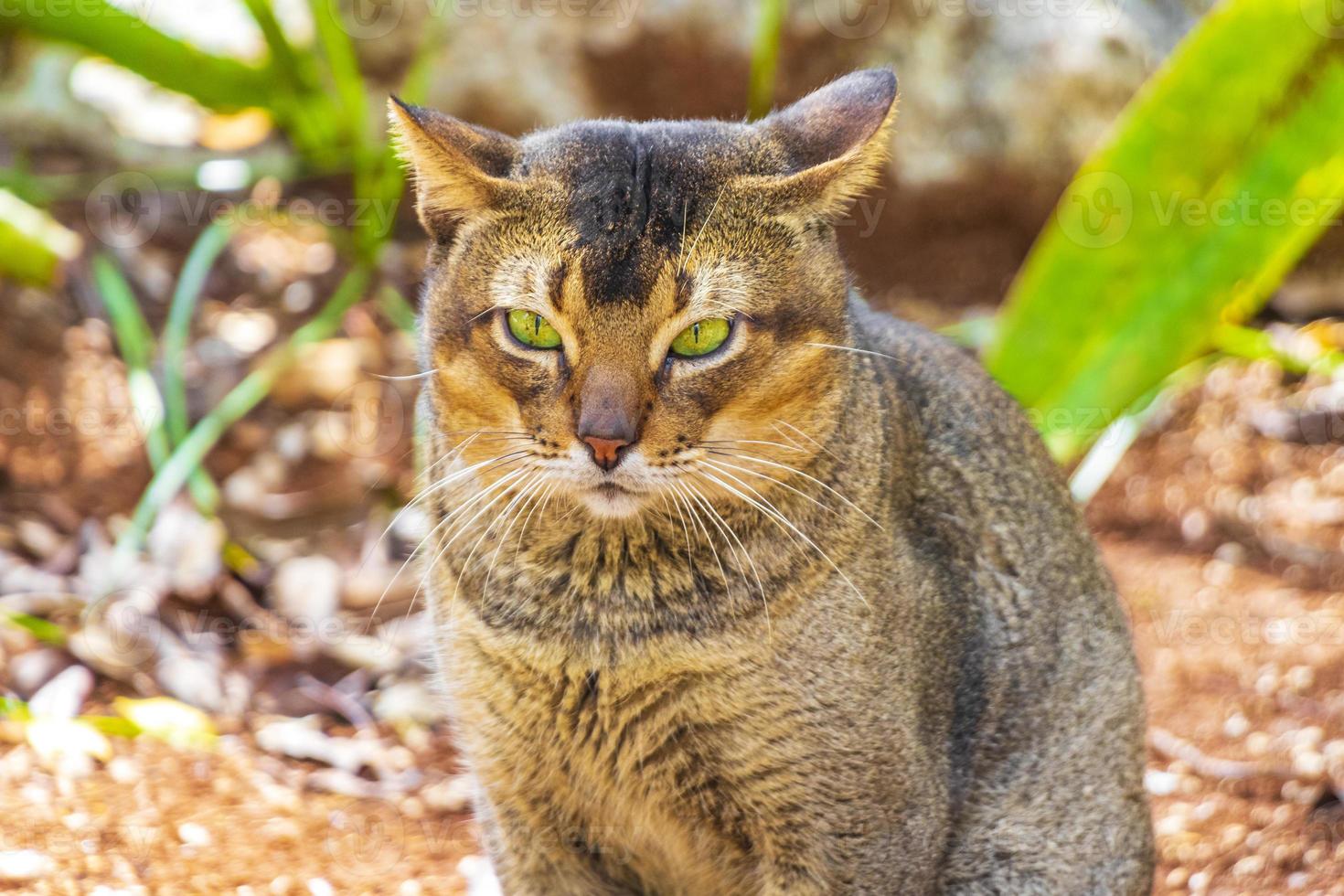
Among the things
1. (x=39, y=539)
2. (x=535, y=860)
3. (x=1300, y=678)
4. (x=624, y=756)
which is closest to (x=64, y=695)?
(x=39, y=539)

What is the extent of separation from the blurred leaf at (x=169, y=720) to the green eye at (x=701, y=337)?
2420 millimetres

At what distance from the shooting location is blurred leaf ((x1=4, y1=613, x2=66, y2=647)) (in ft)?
14.3

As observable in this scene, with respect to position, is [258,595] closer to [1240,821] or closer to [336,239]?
[336,239]

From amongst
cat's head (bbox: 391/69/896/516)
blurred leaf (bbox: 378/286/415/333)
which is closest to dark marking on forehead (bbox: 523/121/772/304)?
cat's head (bbox: 391/69/896/516)

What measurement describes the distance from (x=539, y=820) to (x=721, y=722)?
22.0 inches

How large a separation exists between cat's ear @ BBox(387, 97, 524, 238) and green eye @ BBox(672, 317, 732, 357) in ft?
1.47

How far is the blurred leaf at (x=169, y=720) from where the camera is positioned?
4.18 meters

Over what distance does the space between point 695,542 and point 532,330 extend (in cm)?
55

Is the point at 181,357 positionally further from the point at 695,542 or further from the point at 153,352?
the point at 695,542

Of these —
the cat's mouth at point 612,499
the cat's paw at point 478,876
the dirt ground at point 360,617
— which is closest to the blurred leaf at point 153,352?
the dirt ground at point 360,617

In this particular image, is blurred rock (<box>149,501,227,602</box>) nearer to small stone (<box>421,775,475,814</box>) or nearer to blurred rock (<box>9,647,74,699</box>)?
blurred rock (<box>9,647,74,699</box>)

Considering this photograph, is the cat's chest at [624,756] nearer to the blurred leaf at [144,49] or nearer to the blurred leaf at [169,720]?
the blurred leaf at [169,720]

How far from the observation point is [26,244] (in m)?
5.45

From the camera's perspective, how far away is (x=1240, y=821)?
3936mm
